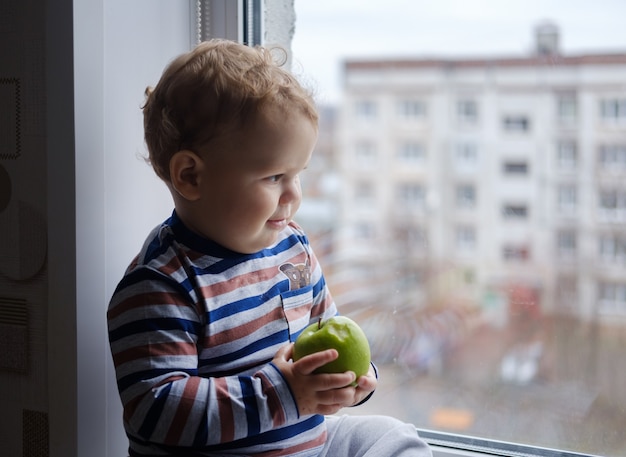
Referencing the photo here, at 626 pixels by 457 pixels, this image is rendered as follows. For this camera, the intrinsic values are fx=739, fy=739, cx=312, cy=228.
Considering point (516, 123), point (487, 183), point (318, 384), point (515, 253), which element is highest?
point (516, 123)

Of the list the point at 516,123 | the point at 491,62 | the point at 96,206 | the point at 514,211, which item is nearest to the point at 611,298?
the point at 514,211

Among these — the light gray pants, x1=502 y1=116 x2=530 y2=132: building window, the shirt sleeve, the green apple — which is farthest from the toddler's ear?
x1=502 y1=116 x2=530 y2=132: building window

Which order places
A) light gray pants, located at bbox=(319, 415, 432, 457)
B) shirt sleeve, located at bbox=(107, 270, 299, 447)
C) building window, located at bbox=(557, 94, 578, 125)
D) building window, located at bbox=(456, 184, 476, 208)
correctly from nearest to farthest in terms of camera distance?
shirt sleeve, located at bbox=(107, 270, 299, 447), light gray pants, located at bbox=(319, 415, 432, 457), building window, located at bbox=(557, 94, 578, 125), building window, located at bbox=(456, 184, 476, 208)

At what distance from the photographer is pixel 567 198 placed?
117 cm

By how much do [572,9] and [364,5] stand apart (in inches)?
14.5

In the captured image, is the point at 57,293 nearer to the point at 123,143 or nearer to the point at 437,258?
the point at 123,143

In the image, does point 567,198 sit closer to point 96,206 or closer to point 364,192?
point 364,192

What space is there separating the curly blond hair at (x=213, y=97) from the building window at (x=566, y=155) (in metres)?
0.41

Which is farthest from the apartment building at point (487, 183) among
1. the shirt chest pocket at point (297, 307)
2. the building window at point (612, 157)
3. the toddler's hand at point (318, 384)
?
the toddler's hand at point (318, 384)

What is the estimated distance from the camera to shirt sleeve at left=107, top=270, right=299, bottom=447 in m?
0.92

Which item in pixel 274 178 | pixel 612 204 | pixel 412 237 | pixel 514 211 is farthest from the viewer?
pixel 412 237

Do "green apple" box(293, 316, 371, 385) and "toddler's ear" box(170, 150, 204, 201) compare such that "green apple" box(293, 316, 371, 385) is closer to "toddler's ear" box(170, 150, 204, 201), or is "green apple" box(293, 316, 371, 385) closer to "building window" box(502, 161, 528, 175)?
"toddler's ear" box(170, 150, 204, 201)

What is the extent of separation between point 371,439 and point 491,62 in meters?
0.64

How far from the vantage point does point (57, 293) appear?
3.66 ft
